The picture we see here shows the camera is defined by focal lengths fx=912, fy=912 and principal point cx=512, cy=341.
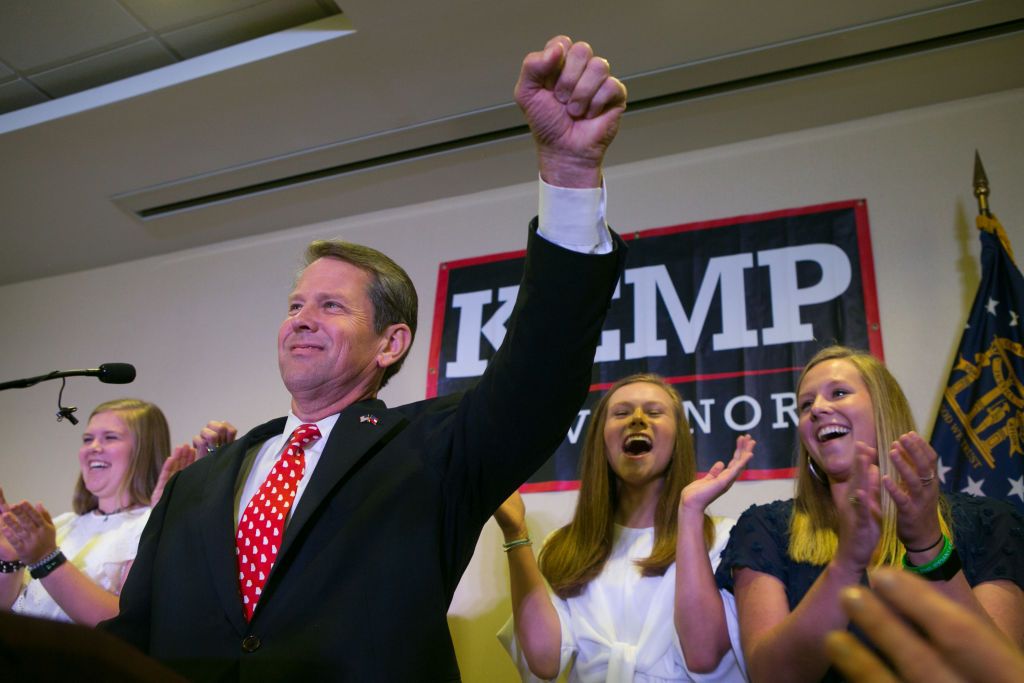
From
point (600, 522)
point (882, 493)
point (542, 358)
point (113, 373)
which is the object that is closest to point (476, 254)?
point (600, 522)

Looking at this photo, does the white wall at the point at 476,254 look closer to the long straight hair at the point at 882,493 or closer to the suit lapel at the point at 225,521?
the long straight hair at the point at 882,493

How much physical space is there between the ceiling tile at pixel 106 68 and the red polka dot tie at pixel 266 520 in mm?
2732

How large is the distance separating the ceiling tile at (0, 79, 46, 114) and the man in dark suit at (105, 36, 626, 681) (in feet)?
9.83

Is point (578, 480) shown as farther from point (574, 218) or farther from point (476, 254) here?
point (574, 218)

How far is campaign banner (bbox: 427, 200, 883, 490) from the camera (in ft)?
10.6

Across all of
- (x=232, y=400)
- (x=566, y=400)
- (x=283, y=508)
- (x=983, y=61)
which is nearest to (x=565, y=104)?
(x=566, y=400)

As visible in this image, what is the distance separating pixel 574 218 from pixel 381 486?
1.70 feet

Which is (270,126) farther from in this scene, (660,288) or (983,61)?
(983,61)

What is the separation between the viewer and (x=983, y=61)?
3.24 m

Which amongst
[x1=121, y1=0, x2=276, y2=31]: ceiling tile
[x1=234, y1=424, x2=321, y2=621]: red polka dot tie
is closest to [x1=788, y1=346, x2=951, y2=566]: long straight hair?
[x1=234, y1=424, x2=321, y2=621]: red polka dot tie

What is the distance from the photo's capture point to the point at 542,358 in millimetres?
1219

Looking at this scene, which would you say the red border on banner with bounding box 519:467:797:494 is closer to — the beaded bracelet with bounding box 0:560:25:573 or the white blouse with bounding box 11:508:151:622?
the white blouse with bounding box 11:508:151:622

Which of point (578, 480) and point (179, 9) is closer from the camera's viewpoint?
point (578, 480)

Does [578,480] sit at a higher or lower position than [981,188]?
lower
